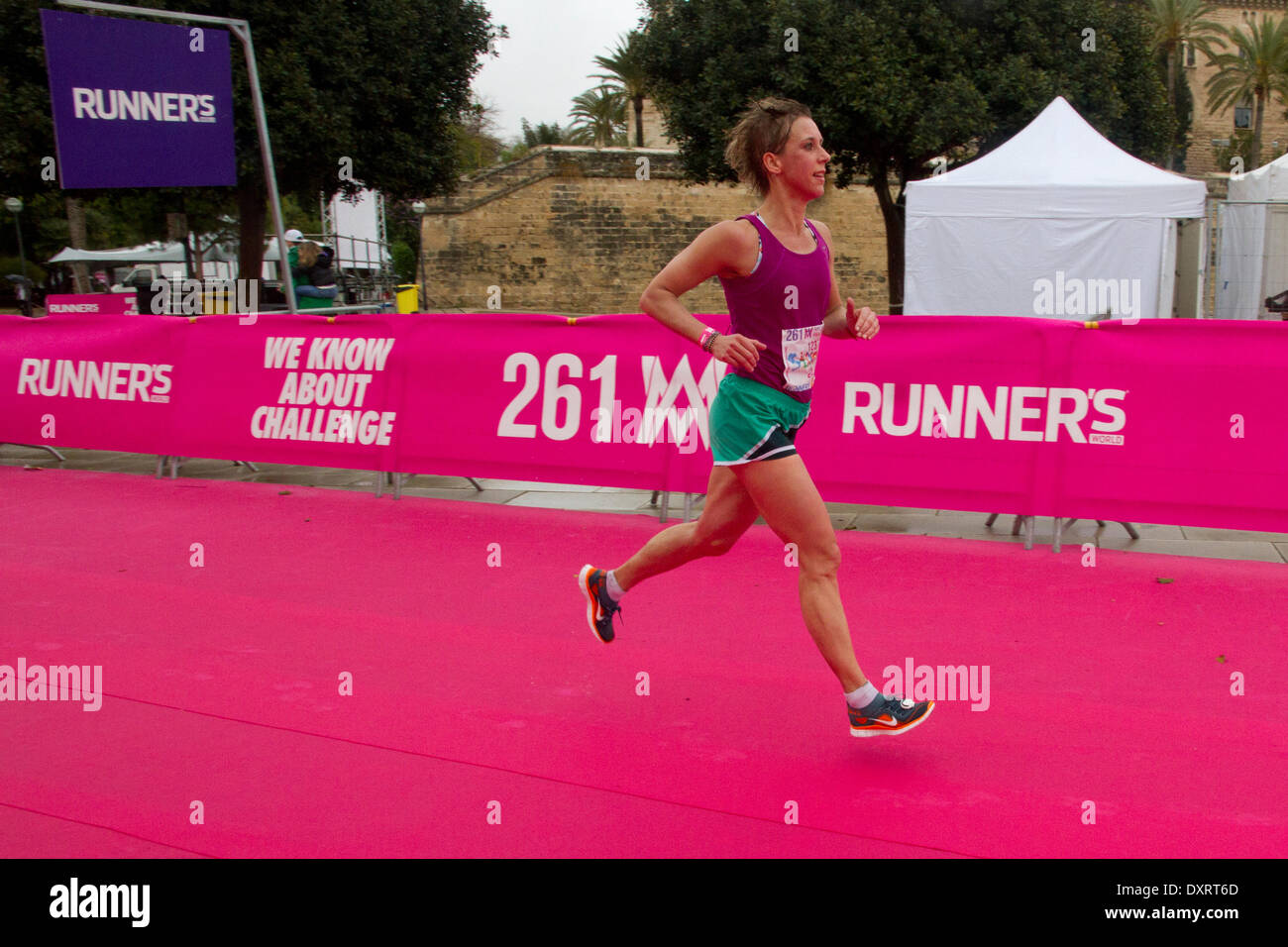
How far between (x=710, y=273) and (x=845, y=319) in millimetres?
671

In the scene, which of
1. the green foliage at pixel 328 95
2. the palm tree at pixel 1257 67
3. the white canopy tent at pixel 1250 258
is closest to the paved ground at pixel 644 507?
the green foliage at pixel 328 95

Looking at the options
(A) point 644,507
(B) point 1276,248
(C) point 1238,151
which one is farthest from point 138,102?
(C) point 1238,151

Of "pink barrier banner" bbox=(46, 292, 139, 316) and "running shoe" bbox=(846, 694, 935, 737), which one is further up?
"pink barrier banner" bbox=(46, 292, 139, 316)

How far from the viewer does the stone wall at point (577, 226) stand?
124ft

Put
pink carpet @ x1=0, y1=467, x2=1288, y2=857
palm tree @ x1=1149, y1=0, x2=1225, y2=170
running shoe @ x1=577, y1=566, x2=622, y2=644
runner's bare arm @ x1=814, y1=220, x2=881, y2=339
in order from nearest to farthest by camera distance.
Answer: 1. pink carpet @ x1=0, y1=467, x2=1288, y2=857
2. runner's bare arm @ x1=814, y1=220, x2=881, y2=339
3. running shoe @ x1=577, y1=566, x2=622, y2=644
4. palm tree @ x1=1149, y1=0, x2=1225, y2=170

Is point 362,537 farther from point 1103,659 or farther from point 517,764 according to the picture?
point 1103,659

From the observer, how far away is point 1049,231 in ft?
47.9

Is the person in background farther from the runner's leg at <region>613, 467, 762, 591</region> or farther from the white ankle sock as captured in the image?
→ the white ankle sock

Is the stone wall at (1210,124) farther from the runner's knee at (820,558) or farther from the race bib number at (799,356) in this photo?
the runner's knee at (820,558)

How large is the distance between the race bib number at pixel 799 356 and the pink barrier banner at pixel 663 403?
3178 millimetres

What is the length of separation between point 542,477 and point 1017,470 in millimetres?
3125

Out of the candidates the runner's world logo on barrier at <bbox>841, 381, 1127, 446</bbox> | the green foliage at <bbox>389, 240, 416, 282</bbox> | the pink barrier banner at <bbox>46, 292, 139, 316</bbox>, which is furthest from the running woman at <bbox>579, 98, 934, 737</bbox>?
the green foliage at <bbox>389, 240, 416, 282</bbox>

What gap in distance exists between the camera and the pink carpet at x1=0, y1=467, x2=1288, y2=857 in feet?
11.4

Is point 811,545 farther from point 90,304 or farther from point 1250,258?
point 90,304
